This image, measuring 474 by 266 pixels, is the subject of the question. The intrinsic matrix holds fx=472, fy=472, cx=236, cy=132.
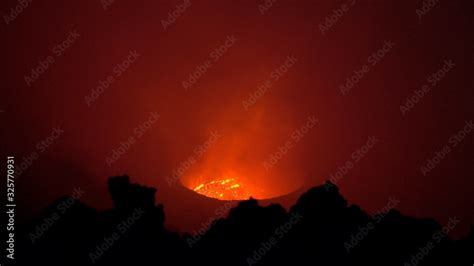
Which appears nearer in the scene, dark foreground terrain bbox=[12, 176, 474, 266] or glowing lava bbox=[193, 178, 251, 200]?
dark foreground terrain bbox=[12, 176, 474, 266]

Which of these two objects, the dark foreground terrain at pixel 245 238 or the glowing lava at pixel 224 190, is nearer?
the dark foreground terrain at pixel 245 238

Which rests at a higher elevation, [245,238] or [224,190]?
[224,190]

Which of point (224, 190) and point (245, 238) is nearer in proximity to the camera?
point (245, 238)

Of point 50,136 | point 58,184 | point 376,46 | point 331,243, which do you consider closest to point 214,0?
point 376,46
